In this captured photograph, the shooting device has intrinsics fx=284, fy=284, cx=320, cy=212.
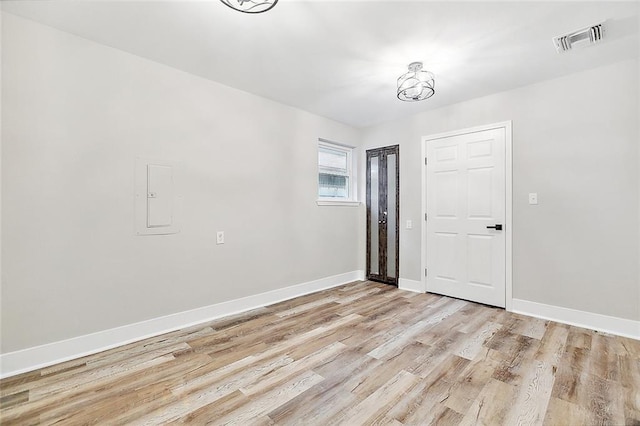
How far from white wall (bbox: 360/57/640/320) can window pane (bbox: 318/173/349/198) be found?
6.97 feet

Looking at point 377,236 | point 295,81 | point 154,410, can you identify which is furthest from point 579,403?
point 295,81

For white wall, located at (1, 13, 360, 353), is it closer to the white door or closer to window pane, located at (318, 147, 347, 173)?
window pane, located at (318, 147, 347, 173)

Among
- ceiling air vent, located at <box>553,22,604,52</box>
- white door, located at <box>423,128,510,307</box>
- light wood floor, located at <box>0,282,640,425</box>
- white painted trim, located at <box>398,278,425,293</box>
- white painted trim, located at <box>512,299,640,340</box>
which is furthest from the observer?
white painted trim, located at <box>398,278,425,293</box>

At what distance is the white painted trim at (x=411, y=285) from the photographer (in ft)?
13.5

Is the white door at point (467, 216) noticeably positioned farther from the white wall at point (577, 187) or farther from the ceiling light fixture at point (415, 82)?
the ceiling light fixture at point (415, 82)

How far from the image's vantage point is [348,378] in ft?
6.54

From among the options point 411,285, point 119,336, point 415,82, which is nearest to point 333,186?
point 411,285

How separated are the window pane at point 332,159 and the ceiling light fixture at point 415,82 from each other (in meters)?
1.74

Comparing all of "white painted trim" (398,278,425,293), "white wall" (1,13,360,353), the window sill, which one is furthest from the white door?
"white wall" (1,13,360,353)

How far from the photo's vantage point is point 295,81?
313 centimetres

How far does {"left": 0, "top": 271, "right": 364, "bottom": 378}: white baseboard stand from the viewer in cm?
208

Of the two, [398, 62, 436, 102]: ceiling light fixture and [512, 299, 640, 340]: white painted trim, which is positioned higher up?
[398, 62, 436, 102]: ceiling light fixture

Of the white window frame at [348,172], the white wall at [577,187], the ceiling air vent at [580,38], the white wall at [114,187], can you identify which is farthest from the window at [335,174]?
the ceiling air vent at [580,38]

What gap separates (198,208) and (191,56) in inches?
57.3
